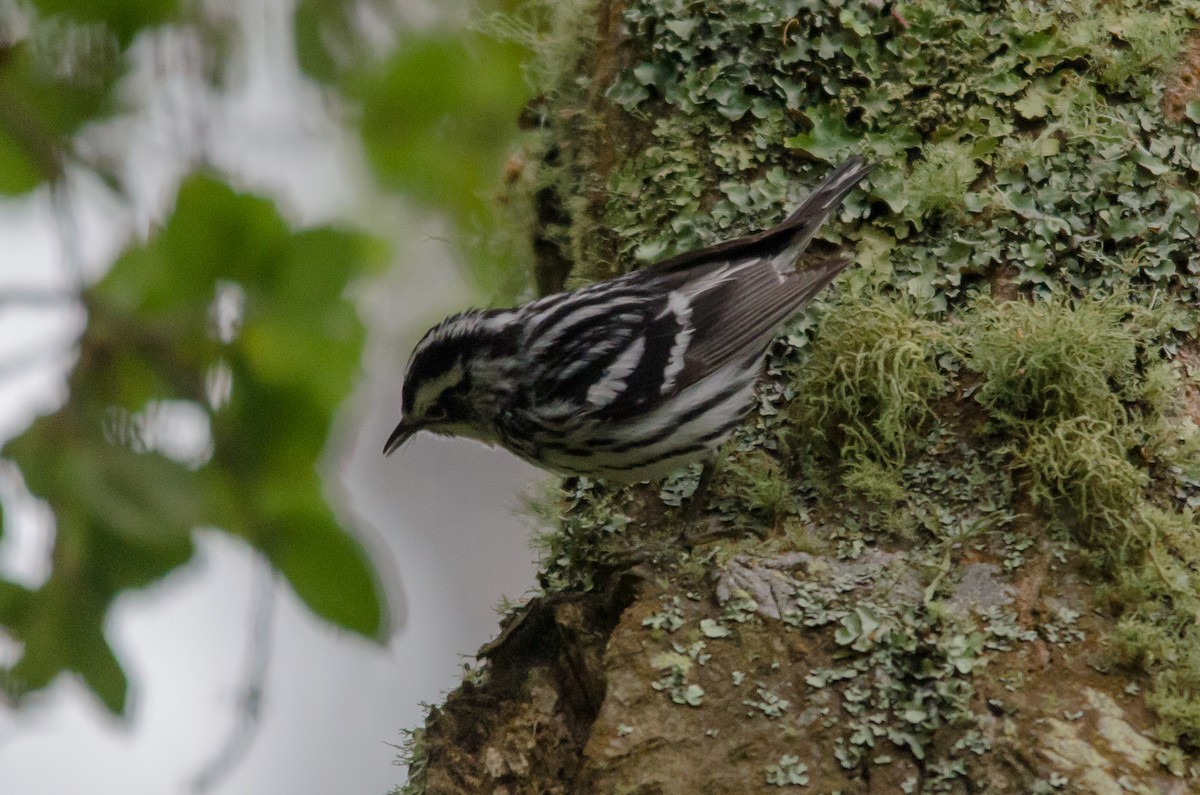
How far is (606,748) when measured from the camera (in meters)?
2.90

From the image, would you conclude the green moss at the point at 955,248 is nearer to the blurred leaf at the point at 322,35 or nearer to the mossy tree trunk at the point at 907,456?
the mossy tree trunk at the point at 907,456

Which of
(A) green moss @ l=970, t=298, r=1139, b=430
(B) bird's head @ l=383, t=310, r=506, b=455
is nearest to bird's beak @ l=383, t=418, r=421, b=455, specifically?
(B) bird's head @ l=383, t=310, r=506, b=455

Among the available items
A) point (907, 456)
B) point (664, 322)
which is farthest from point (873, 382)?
point (664, 322)

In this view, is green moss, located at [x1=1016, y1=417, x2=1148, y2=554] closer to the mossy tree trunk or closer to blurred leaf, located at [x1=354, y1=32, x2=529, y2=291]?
the mossy tree trunk

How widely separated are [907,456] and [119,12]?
7.69ft

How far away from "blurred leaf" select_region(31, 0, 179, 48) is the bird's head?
2.59 meters

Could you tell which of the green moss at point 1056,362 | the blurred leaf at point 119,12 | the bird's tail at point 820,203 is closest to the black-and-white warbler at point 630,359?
the bird's tail at point 820,203

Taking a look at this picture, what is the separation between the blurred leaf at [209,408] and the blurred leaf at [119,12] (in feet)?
0.73

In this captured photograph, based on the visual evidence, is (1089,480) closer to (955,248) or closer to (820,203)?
(955,248)

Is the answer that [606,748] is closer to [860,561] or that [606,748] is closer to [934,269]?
[860,561]

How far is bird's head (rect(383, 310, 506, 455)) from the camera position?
4184 mm

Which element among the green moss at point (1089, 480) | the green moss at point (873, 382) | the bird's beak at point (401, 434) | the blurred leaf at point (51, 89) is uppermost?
the blurred leaf at point (51, 89)

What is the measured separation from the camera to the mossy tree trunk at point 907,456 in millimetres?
2818

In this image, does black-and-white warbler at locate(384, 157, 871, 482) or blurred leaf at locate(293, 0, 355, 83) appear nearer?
blurred leaf at locate(293, 0, 355, 83)
